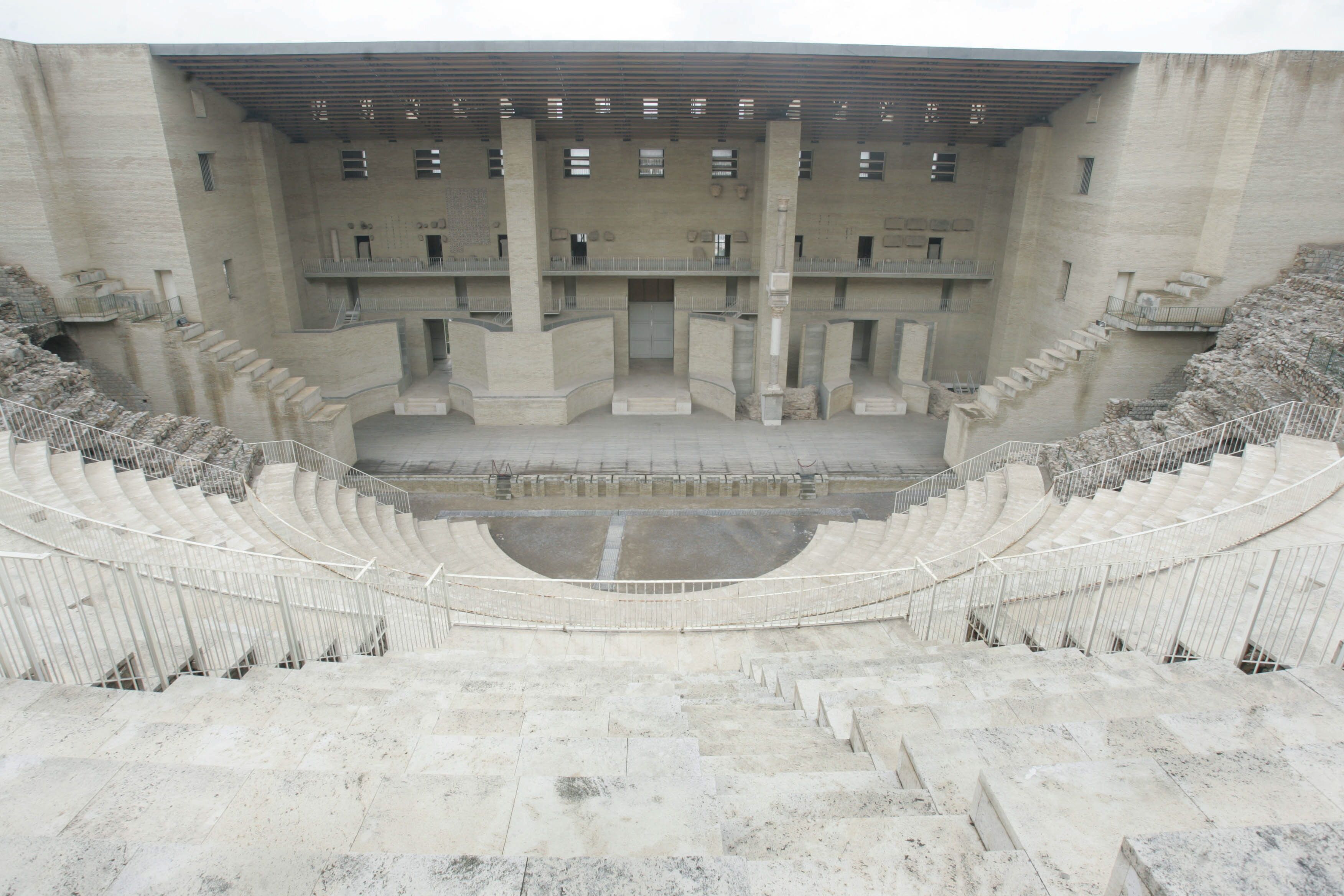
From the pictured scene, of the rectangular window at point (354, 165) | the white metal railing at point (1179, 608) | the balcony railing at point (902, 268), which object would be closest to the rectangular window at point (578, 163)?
the rectangular window at point (354, 165)

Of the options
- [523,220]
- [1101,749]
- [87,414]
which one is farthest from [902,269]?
[1101,749]

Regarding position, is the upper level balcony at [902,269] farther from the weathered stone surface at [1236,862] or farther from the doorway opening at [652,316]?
the weathered stone surface at [1236,862]

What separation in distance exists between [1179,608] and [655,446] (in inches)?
586

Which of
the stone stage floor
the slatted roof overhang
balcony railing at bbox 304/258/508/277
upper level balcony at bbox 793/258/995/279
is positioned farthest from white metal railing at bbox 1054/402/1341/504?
balcony railing at bbox 304/258/508/277

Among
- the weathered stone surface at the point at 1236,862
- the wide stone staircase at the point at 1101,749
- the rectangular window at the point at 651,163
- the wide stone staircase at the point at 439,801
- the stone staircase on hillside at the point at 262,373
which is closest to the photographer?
the weathered stone surface at the point at 1236,862

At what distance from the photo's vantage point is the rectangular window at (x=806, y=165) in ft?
82.3

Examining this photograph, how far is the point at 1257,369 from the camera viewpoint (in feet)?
47.2

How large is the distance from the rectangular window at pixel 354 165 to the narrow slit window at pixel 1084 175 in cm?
2141

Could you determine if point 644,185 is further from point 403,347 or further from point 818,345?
point 403,347

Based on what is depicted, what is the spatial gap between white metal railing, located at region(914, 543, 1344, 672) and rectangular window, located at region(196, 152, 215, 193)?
20.6 meters

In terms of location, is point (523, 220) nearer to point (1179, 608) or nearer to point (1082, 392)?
point (1082, 392)

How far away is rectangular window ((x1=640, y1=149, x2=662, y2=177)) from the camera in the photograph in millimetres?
24875

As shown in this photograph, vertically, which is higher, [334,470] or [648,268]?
[648,268]

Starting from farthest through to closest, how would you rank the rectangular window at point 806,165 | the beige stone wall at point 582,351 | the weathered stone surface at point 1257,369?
the rectangular window at point 806,165 < the beige stone wall at point 582,351 < the weathered stone surface at point 1257,369
